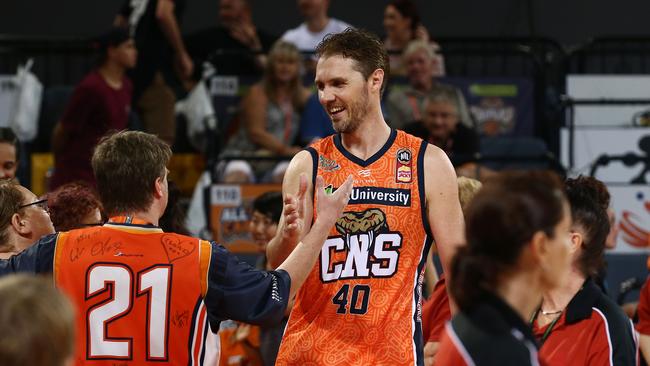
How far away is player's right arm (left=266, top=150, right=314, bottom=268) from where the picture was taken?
426 cm

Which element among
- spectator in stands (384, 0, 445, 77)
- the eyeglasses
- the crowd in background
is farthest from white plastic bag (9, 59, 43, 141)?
the eyeglasses

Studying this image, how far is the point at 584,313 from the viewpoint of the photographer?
414cm

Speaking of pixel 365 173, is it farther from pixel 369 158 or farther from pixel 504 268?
pixel 504 268

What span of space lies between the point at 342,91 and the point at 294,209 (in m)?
0.64

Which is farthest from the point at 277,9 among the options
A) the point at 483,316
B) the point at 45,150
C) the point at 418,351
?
the point at 483,316

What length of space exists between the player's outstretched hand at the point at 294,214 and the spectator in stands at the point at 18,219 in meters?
1.07

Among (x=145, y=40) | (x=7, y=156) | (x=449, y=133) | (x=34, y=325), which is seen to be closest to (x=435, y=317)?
(x=7, y=156)

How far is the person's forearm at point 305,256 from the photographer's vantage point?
422 centimetres

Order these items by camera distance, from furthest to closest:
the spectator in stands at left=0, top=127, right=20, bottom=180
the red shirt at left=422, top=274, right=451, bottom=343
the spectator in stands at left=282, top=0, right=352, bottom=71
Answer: the spectator in stands at left=282, top=0, right=352, bottom=71
the spectator in stands at left=0, top=127, right=20, bottom=180
the red shirt at left=422, top=274, right=451, bottom=343

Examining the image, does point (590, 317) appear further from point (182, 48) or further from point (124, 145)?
point (182, 48)

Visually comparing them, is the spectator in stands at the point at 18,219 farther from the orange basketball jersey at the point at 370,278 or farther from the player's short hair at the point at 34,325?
the player's short hair at the point at 34,325

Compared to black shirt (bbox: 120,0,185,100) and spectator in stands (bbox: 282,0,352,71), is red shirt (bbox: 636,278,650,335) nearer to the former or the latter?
spectator in stands (bbox: 282,0,352,71)

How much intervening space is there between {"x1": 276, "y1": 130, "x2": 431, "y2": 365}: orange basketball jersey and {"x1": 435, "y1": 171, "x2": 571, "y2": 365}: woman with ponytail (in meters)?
1.44

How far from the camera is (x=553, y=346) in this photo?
13.6 ft
